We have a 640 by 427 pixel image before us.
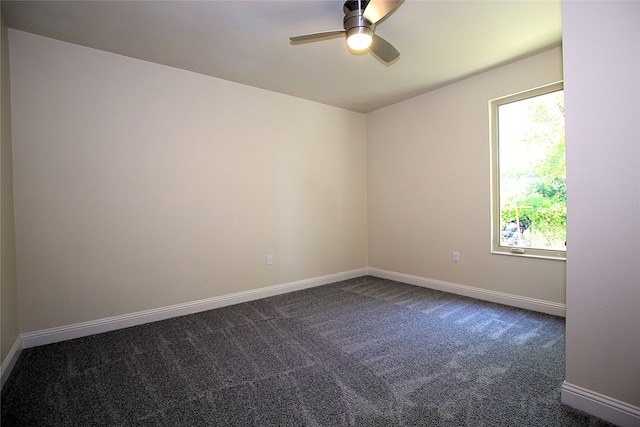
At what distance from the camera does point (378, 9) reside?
1773 millimetres

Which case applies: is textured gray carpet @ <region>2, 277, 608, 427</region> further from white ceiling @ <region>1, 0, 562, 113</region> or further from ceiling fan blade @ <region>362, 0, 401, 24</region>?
white ceiling @ <region>1, 0, 562, 113</region>

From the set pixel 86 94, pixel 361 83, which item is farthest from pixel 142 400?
pixel 361 83

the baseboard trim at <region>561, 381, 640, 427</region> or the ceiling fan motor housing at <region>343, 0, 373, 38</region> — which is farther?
the ceiling fan motor housing at <region>343, 0, 373, 38</region>

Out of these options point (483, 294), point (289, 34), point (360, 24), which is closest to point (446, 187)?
point (483, 294)

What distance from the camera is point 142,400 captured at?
5.49 ft

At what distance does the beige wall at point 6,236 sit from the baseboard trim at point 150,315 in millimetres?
188

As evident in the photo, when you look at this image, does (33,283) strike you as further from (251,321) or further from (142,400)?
(251,321)

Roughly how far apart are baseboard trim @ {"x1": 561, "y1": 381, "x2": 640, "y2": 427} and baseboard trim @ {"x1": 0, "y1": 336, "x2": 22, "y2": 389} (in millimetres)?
3309

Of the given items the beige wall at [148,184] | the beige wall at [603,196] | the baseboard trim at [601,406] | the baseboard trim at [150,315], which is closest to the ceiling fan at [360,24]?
the beige wall at [603,196]

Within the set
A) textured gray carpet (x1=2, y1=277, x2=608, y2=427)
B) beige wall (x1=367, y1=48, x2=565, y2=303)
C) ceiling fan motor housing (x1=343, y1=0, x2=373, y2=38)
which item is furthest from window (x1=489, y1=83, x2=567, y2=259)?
ceiling fan motor housing (x1=343, y1=0, x2=373, y2=38)

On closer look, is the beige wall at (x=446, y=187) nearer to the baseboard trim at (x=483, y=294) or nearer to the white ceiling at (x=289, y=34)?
the baseboard trim at (x=483, y=294)

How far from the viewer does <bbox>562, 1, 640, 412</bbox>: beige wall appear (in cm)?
136

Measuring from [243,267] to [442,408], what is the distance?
2.50 meters

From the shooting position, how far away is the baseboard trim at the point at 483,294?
2836 millimetres
